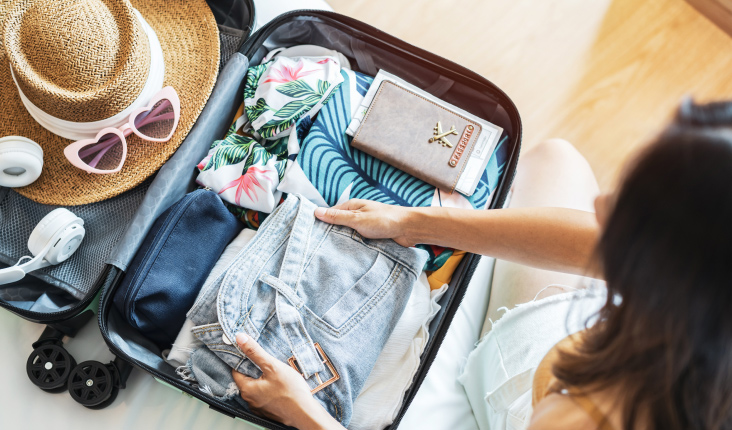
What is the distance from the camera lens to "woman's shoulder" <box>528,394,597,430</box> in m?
0.44

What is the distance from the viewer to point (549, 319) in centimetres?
70

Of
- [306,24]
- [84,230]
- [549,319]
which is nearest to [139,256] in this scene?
[84,230]

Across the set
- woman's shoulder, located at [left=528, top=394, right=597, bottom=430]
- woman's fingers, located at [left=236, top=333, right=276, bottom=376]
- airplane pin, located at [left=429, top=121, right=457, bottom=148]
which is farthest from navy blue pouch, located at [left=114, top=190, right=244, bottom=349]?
woman's shoulder, located at [left=528, top=394, right=597, bottom=430]

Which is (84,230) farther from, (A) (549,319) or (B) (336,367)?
(A) (549,319)

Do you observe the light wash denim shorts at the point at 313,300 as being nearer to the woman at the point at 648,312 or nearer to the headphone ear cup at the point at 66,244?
the woman at the point at 648,312

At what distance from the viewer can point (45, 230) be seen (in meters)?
0.65

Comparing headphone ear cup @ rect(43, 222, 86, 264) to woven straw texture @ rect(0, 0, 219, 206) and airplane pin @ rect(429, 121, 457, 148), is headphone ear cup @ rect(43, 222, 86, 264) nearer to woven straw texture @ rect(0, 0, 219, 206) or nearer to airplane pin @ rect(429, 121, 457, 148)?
woven straw texture @ rect(0, 0, 219, 206)

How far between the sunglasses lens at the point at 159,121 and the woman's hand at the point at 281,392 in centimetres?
35

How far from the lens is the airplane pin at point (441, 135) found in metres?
0.80

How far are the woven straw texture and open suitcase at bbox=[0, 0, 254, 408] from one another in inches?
1.0

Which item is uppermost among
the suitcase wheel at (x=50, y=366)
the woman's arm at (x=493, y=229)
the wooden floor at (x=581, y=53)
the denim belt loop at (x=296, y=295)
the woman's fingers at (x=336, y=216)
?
the wooden floor at (x=581, y=53)

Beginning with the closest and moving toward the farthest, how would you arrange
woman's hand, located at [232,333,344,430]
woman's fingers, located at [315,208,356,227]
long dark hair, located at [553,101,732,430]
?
long dark hair, located at [553,101,732,430]
woman's hand, located at [232,333,344,430]
woman's fingers, located at [315,208,356,227]

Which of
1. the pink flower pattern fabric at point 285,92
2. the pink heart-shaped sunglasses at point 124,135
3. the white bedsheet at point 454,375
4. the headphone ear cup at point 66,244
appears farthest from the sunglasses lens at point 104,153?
the white bedsheet at point 454,375

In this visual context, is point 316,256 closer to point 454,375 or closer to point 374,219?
point 374,219
